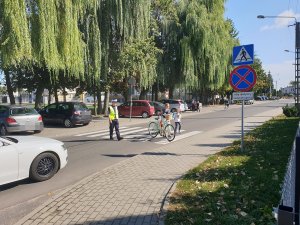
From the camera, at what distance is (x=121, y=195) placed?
262 inches

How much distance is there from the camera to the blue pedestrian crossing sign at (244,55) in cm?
1056

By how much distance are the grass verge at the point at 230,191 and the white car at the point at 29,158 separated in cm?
297

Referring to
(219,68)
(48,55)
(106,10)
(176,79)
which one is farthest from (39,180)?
(219,68)

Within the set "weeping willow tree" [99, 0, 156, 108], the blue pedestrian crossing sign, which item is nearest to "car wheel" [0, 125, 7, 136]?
"weeping willow tree" [99, 0, 156, 108]

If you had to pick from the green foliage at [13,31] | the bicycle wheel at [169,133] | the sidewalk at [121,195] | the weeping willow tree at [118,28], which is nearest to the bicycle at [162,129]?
the bicycle wheel at [169,133]

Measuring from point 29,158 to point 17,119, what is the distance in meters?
9.69

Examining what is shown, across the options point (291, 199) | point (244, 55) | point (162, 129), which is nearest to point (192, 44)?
point (162, 129)

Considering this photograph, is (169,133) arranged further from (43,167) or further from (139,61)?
(139,61)

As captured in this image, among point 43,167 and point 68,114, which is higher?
point 68,114

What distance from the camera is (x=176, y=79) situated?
3900 centimetres

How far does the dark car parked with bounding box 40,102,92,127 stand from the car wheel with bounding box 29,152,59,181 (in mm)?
13205

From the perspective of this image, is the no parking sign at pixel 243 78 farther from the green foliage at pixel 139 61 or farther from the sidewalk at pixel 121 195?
the green foliage at pixel 139 61

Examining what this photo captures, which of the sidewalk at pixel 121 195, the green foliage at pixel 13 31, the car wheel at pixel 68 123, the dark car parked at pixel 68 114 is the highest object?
the green foliage at pixel 13 31

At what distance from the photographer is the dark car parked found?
21609 millimetres
